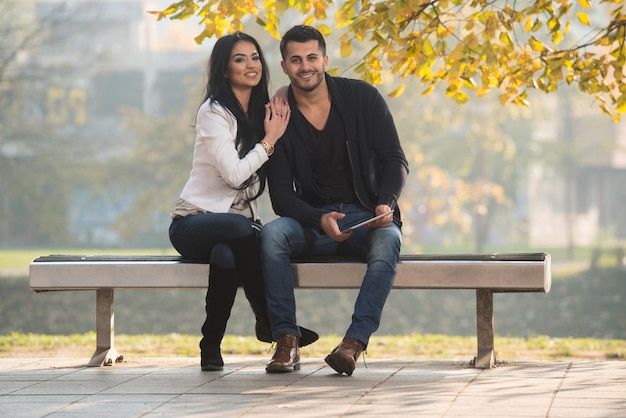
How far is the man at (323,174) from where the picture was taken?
211 inches

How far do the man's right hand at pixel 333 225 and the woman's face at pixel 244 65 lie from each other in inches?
32.9

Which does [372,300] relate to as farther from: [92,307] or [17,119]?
[17,119]

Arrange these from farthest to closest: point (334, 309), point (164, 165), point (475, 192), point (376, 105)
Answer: point (475, 192) → point (164, 165) → point (334, 309) → point (376, 105)

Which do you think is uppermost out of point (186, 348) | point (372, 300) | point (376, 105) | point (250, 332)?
point (376, 105)

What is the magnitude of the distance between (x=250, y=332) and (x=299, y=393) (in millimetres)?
14232

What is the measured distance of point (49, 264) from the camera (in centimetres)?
582

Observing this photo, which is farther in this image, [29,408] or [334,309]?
[334,309]

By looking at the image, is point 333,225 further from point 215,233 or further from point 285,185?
point 215,233

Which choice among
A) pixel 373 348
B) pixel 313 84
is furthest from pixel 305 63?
pixel 373 348

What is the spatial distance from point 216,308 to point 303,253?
1.73ft

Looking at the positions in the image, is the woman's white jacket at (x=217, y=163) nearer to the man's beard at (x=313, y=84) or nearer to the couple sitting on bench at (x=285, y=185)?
the couple sitting on bench at (x=285, y=185)

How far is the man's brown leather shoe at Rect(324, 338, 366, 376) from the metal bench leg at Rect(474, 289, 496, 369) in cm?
81

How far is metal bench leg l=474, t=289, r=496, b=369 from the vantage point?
222 inches

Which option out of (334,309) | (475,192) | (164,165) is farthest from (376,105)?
(475,192)
